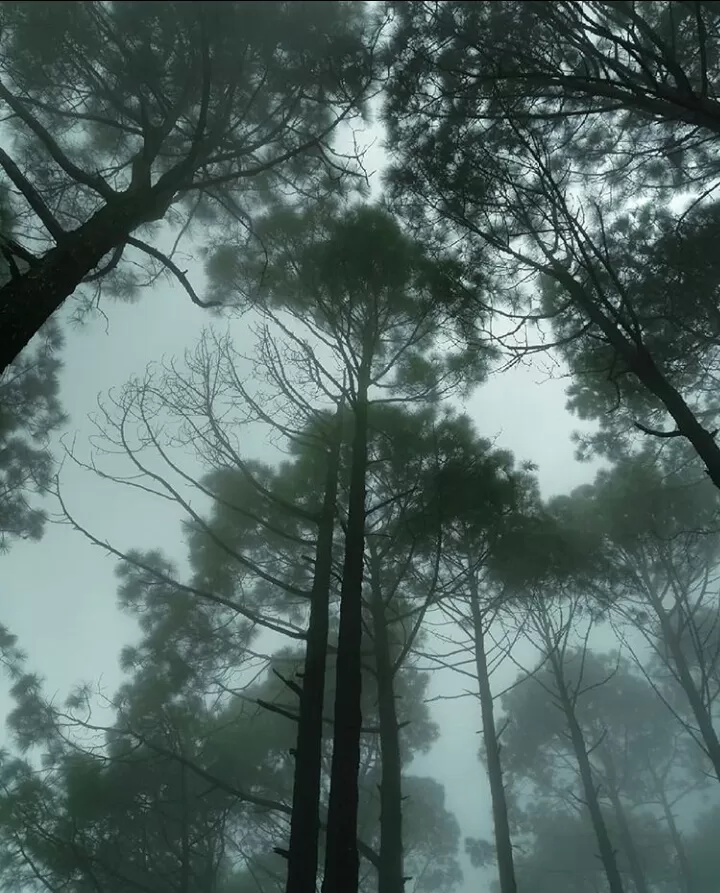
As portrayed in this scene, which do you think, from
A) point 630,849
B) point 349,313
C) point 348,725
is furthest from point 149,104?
point 630,849

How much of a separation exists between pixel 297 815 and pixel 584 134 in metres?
6.83

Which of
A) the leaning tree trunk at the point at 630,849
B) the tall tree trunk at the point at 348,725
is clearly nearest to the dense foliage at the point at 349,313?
the tall tree trunk at the point at 348,725

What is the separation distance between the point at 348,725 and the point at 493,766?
611 cm

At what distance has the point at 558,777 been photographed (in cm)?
2245

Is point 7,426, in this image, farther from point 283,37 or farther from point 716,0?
point 716,0

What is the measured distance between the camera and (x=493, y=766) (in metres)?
8.47

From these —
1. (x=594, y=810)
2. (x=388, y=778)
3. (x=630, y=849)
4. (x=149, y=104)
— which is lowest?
(x=388, y=778)

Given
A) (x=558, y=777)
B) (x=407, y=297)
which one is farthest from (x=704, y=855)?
(x=407, y=297)

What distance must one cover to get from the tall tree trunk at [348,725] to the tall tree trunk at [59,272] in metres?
2.49

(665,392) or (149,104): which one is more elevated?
(149,104)

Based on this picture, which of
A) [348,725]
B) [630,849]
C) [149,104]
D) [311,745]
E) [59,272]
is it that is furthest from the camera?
[630,849]

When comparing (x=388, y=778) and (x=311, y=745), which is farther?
(x=388, y=778)

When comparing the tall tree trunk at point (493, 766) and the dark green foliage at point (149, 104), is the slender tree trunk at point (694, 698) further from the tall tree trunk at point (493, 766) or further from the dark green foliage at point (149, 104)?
the dark green foliage at point (149, 104)

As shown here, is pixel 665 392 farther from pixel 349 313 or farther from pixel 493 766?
pixel 493 766
